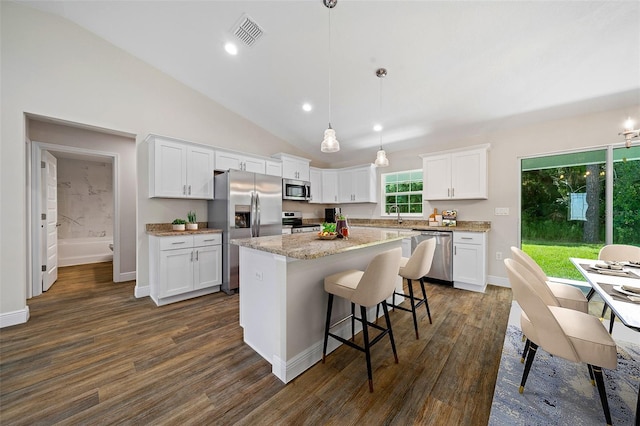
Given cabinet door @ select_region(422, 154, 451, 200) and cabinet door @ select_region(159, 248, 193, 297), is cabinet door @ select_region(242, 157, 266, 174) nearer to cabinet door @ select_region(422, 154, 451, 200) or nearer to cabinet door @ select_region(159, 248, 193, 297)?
cabinet door @ select_region(159, 248, 193, 297)

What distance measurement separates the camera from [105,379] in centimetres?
179

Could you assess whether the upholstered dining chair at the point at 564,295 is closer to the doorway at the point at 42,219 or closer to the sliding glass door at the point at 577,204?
the sliding glass door at the point at 577,204

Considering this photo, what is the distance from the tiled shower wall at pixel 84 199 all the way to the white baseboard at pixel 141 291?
3527mm

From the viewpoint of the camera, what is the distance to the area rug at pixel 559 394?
1454 millimetres

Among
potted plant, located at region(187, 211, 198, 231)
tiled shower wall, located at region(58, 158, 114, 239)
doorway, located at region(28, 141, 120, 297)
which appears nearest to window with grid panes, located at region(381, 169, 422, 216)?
potted plant, located at region(187, 211, 198, 231)

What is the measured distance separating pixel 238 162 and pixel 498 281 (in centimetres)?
486

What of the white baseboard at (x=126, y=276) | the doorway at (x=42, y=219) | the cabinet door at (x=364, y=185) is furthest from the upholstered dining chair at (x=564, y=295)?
the doorway at (x=42, y=219)

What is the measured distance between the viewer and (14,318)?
2604mm

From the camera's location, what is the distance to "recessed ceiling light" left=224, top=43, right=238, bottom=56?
3049 mm

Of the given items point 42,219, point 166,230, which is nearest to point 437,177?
point 166,230

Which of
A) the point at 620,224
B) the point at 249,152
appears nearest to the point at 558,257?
the point at 620,224

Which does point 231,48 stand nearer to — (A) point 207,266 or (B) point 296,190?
(B) point 296,190

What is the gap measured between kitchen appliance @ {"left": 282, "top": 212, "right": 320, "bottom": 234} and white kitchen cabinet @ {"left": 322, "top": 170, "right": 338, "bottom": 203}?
82cm

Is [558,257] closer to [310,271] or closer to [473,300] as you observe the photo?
[473,300]
